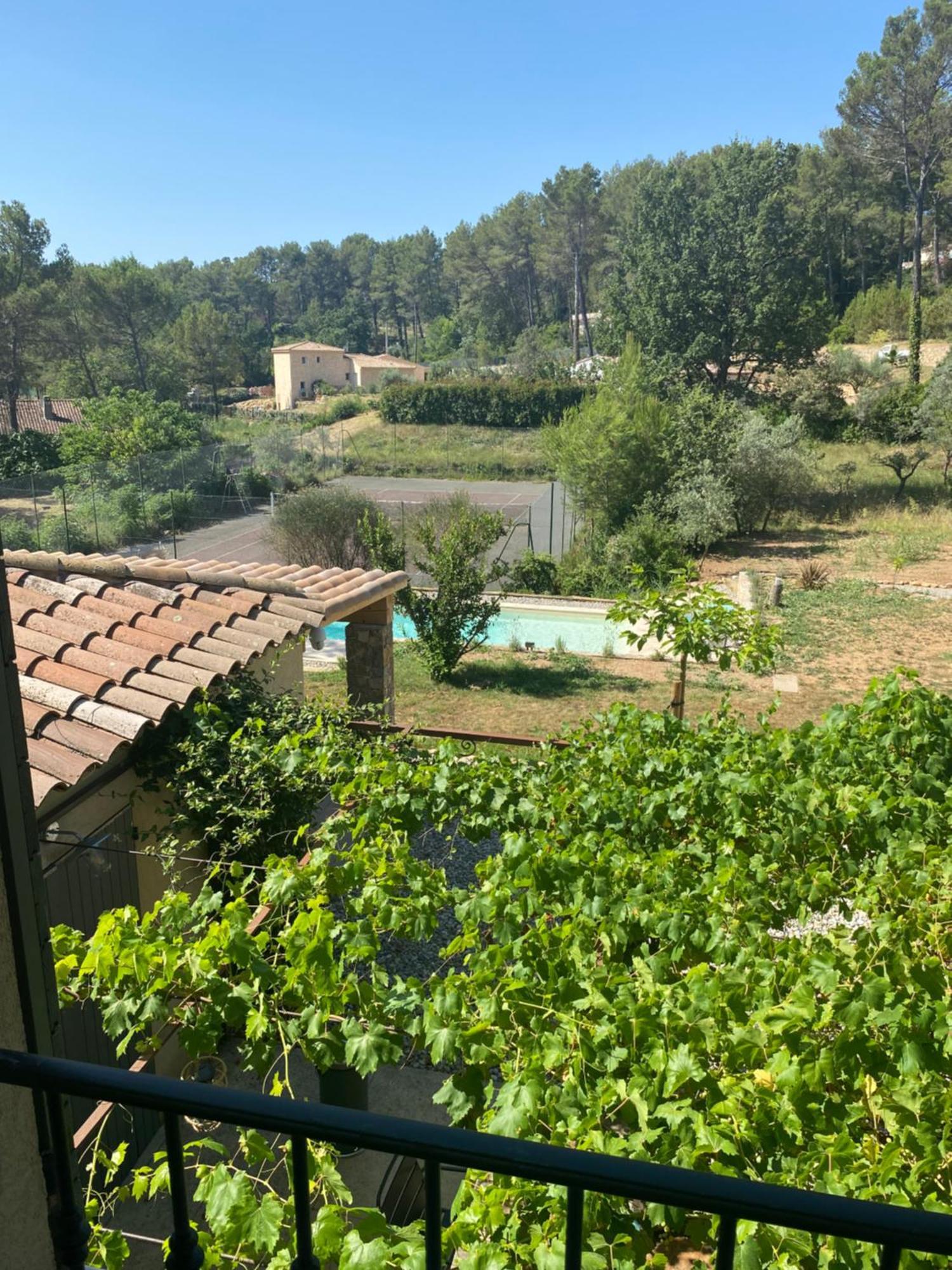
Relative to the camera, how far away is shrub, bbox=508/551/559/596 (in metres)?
21.3

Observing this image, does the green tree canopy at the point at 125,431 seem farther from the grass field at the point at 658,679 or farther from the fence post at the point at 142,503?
the grass field at the point at 658,679

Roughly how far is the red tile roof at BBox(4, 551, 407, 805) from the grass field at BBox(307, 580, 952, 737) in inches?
177

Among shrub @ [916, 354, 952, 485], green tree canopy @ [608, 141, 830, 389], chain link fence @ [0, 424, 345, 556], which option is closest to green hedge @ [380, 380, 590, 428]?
green tree canopy @ [608, 141, 830, 389]

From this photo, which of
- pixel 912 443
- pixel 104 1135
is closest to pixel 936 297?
pixel 912 443

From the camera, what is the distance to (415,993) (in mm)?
3330

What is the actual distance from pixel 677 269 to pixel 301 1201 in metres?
42.4

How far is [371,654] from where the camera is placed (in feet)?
35.3

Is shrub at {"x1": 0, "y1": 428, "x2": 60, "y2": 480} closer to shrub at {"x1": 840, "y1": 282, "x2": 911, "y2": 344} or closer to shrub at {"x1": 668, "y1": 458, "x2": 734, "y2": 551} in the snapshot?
shrub at {"x1": 668, "y1": 458, "x2": 734, "y2": 551}

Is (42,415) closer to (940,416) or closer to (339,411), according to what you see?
(339,411)

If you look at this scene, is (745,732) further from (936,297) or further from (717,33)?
(936,297)

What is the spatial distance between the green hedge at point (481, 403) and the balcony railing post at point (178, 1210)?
47.2 m

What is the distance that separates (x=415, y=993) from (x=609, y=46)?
24.8 metres

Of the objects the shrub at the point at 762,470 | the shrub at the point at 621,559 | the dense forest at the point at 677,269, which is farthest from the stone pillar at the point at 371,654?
the dense forest at the point at 677,269

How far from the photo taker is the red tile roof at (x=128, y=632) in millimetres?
5336
